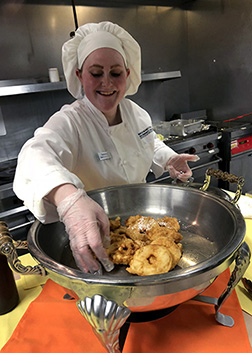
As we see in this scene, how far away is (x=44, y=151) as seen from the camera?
3.07 ft

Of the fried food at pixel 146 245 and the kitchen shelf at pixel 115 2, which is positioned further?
the kitchen shelf at pixel 115 2

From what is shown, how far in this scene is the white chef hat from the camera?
1.25 meters

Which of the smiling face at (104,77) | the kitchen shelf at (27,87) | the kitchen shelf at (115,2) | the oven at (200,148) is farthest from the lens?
the oven at (200,148)

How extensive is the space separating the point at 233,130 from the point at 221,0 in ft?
5.74

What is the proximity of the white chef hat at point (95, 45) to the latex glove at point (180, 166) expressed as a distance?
55 cm

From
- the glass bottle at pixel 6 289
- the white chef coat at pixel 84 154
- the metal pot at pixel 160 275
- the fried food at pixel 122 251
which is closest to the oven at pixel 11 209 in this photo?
the white chef coat at pixel 84 154

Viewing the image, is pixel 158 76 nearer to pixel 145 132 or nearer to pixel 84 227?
pixel 145 132

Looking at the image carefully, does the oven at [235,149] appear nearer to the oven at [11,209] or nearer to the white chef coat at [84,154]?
the white chef coat at [84,154]

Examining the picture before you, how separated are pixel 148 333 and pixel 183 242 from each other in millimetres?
358

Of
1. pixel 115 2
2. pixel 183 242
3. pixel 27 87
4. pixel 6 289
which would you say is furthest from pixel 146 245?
pixel 115 2

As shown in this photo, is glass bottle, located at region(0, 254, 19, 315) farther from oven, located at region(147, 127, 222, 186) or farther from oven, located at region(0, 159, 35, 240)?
oven, located at region(147, 127, 222, 186)

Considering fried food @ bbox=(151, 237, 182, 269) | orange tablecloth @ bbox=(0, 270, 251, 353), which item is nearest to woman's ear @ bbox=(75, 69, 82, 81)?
fried food @ bbox=(151, 237, 182, 269)

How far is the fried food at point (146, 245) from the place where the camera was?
0.75m

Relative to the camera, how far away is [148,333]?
2.41 feet
